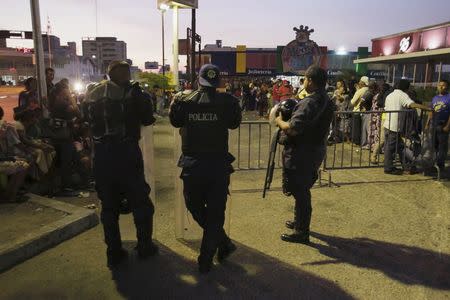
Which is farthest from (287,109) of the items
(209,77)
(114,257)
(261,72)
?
(261,72)

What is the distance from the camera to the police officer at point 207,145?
368 cm

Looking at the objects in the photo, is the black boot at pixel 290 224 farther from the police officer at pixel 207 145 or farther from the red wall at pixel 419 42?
the red wall at pixel 419 42

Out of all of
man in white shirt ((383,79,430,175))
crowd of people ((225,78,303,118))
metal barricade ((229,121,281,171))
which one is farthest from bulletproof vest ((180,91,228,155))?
crowd of people ((225,78,303,118))

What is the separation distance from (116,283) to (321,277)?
186cm

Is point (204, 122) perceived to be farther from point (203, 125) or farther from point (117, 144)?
point (117, 144)

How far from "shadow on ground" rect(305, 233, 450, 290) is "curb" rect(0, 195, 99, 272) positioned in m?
2.68

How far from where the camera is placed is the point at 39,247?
4.32 metres

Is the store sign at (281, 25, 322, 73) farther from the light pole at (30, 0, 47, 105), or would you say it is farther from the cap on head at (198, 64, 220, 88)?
the cap on head at (198, 64, 220, 88)

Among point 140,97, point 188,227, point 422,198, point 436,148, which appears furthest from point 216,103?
point 436,148

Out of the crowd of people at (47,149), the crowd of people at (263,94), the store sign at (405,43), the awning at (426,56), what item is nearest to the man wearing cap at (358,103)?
the crowd of people at (263,94)

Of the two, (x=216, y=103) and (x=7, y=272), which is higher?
(x=216, y=103)

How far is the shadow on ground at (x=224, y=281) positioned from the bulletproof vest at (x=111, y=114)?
129 centimetres

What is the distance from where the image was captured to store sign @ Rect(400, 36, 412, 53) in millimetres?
23594

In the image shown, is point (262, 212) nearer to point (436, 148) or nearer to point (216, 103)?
point (216, 103)
